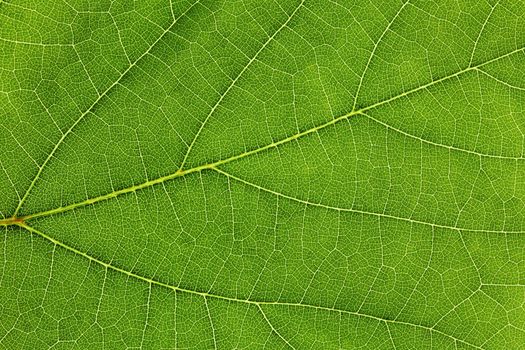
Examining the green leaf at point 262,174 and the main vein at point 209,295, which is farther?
the main vein at point 209,295

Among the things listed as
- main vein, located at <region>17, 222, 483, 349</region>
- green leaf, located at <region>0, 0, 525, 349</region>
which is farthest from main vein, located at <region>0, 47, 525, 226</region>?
main vein, located at <region>17, 222, 483, 349</region>

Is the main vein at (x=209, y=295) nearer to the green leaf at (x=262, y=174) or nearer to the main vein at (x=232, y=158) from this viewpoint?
the green leaf at (x=262, y=174)

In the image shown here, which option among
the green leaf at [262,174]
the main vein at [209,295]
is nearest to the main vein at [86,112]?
the green leaf at [262,174]

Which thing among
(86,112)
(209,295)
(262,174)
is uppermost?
(86,112)

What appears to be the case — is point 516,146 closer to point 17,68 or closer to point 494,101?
point 494,101

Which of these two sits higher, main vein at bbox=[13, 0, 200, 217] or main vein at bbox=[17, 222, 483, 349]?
main vein at bbox=[13, 0, 200, 217]

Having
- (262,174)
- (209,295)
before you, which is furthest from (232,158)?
(209,295)

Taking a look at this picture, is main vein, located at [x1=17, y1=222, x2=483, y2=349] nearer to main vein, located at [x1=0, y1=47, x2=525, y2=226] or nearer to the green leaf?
the green leaf

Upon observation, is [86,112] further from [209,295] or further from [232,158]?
[209,295]
